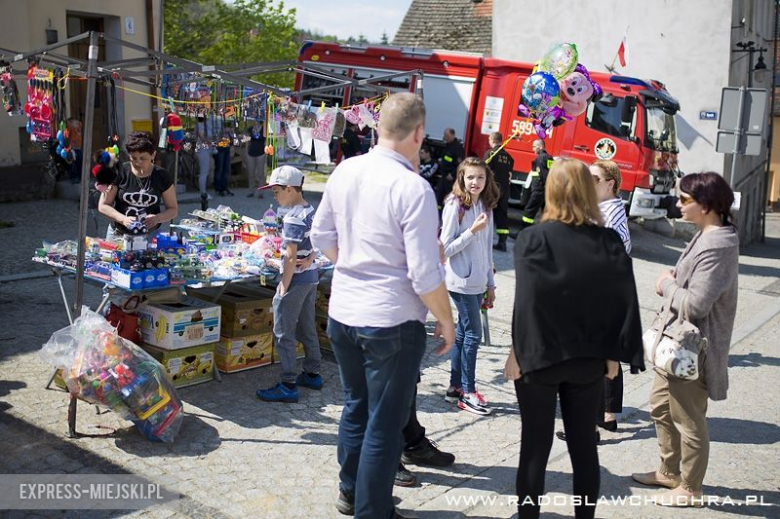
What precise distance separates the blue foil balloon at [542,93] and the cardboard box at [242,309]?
3.69m

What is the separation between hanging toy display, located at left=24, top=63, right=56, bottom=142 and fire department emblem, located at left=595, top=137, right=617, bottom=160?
36.3 ft

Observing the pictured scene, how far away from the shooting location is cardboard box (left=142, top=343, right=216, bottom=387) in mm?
5898

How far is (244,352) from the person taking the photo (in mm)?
6566

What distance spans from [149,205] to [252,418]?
1.90m

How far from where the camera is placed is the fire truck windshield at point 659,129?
1529 centimetres

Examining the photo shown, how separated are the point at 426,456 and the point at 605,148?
11537 millimetres

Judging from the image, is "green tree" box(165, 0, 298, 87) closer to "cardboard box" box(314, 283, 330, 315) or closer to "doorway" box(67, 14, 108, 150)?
"doorway" box(67, 14, 108, 150)

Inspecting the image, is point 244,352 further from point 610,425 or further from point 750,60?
point 750,60

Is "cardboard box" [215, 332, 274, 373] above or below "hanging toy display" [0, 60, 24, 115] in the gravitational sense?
below

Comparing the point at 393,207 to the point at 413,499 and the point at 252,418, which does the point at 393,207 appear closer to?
the point at 413,499

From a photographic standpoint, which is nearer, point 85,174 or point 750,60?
point 85,174

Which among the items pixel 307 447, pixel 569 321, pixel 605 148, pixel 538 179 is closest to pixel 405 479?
pixel 307 447

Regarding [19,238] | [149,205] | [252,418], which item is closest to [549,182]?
[252,418]

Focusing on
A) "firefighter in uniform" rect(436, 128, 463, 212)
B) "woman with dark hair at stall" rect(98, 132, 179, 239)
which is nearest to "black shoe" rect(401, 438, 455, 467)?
"woman with dark hair at stall" rect(98, 132, 179, 239)
